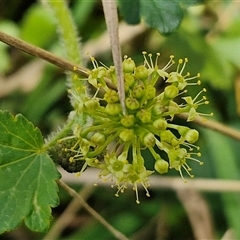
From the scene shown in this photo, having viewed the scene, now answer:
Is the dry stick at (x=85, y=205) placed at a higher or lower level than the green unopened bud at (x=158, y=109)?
lower

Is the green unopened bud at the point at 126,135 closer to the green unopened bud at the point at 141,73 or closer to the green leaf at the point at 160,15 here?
the green unopened bud at the point at 141,73

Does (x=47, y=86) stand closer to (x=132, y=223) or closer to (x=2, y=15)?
(x=2, y=15)

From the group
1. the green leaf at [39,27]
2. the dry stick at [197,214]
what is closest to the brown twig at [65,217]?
the dry stick at [197,214]

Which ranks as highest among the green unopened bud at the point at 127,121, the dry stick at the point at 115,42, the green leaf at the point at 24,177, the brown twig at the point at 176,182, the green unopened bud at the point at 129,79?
the dry stick at the point at 115,42

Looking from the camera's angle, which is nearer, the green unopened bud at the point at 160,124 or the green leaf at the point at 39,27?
the green unopened bud at the point at 160,124

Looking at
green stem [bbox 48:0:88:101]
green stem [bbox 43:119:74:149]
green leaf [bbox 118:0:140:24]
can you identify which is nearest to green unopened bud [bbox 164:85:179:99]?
green stem [bbox 43:119:74:149]

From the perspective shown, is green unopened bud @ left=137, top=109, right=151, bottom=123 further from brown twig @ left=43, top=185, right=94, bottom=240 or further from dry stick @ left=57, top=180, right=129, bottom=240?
brown twig @ left=43, top=185, right=94, bottom=240

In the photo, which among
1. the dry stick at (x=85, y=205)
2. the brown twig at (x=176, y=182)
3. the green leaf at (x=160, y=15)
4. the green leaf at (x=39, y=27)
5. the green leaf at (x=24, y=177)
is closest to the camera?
the green leaf at (x=24, y=177)
